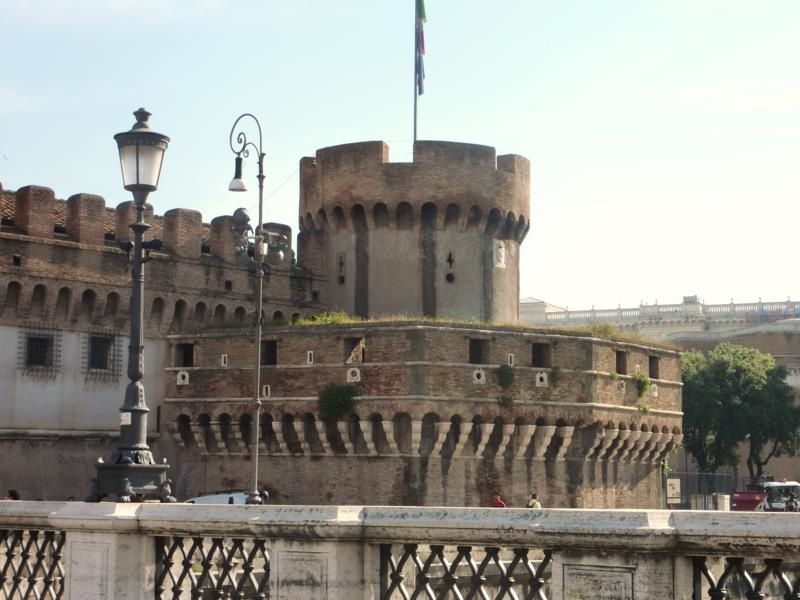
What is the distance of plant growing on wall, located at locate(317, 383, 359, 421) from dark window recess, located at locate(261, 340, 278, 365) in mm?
2113

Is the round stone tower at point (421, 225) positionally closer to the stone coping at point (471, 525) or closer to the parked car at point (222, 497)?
the parked car at point (222, 497)

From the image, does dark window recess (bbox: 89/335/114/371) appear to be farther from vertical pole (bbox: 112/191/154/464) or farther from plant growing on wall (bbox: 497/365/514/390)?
vertical pole (bbox: 112/191/154/464)

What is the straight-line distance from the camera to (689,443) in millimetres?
61688

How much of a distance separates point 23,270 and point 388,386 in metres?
9.26

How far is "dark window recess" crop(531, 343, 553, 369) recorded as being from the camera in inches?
1471

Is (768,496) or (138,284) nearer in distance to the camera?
(138,284)

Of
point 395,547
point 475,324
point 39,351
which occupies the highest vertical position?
point 475,324

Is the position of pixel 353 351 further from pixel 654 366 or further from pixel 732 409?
pixel 732 409

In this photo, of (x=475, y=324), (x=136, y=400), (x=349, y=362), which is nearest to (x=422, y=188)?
(x=475, y=324)

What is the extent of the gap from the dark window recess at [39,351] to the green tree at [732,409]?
32782mm

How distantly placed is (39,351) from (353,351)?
7707 millimetres

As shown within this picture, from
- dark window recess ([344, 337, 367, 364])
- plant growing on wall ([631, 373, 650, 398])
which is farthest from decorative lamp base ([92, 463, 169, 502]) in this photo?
plant growing on wall ([631, 373, 650, 398])

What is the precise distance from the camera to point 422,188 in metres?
40.2

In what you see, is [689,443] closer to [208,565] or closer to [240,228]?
[240,228]
